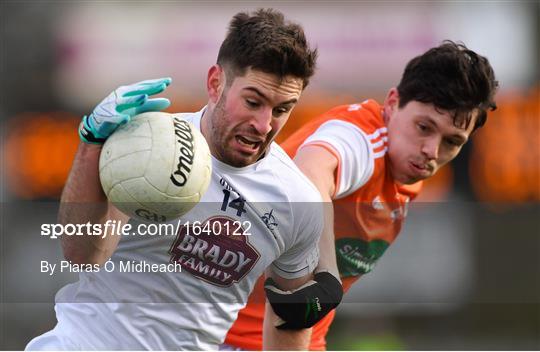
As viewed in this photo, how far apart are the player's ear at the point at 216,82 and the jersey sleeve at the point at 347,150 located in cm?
72

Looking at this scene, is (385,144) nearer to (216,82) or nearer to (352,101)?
(216,82)

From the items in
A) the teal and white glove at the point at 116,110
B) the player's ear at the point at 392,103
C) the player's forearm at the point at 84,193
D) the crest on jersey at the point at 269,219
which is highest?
the teal and white glove at the point at 116,110

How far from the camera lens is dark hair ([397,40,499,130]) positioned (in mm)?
4840

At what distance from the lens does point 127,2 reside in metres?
11.0

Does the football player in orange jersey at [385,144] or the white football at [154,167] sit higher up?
the white football at [154,167]

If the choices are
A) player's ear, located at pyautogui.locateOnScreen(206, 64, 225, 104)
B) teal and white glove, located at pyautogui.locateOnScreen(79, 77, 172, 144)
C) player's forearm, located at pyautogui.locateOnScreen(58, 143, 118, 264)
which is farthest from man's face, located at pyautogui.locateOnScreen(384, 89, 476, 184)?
player's forearm, located at pyautogui.locateOnScreen(58, 143, 118, 264)

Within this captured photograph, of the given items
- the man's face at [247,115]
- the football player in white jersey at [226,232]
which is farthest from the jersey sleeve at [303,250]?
the man's face at [247,115]

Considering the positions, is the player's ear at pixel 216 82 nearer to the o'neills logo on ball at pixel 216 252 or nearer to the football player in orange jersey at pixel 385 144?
the o'neills logo on ball at pixel 216 252

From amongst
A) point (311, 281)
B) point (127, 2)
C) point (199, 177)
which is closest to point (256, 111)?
point (199, 177)

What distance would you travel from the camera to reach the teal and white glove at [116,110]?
128 inches

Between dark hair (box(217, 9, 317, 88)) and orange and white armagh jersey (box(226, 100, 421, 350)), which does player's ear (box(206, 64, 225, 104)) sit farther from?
orange and white armagh jersey (box(226, 100, 421, 350))

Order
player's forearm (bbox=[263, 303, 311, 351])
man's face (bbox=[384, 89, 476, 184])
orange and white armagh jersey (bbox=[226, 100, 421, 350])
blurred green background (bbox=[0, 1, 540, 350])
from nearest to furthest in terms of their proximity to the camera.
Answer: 1. player's forearm (bbox=[263, 303, 311, 351])
2. orange and white armagh jersey (bbox=[226, 100, 421, 350])
3. man's face (bbox=[384, 89, 476, 184])
4. blurred green background (bbox=[0, 1, 540, 350])

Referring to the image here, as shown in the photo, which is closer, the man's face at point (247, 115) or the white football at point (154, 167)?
the white football at point (154, 167)

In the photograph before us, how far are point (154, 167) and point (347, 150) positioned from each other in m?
1.43
